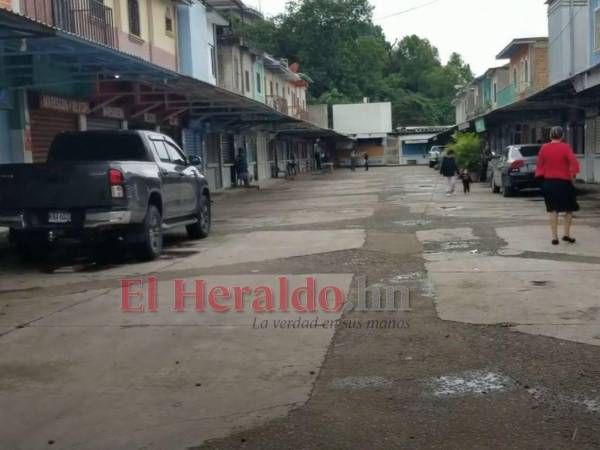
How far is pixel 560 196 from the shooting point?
1130cm

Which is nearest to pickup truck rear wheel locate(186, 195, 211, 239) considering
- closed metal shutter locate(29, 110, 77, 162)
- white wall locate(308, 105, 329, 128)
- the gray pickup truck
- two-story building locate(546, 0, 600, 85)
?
the gray pickup truck

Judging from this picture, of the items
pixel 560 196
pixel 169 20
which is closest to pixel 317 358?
pixel 560 196

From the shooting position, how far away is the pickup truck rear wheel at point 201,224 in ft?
46.4

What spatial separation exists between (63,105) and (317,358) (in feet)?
44.3

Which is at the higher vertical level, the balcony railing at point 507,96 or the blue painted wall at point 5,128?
the balcony railing at point 507,96

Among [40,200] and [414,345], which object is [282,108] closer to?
[40,200]

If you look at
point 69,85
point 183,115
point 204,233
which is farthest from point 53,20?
point 183,115

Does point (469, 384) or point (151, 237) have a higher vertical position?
point (151, 237)

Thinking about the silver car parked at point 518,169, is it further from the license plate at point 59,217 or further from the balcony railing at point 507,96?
the balcony railing at point 507,96

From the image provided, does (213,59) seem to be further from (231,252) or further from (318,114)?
(318,114)

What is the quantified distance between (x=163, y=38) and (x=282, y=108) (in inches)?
863

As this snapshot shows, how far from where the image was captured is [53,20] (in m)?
16.9

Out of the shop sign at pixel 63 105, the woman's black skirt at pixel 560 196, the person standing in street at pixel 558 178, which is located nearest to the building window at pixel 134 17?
the shop sign at pixel 63 105

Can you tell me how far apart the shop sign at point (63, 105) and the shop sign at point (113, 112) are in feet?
3.04
